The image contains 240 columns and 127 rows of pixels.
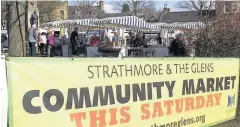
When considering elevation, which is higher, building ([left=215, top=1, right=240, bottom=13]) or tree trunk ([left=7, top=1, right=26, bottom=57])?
building ([left=215, top=1, right=240, bottom=13])

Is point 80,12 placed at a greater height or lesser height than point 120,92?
greater

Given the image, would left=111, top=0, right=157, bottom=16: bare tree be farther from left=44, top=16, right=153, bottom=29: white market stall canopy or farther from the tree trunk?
the tree trunk

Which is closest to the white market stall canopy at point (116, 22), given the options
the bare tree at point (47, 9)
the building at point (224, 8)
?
the building at point (224, 8)

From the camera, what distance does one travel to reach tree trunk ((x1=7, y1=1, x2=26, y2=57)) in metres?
10.3

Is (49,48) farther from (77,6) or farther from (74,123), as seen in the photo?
(77,6)

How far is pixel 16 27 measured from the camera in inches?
416

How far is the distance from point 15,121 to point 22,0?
6.97 metres

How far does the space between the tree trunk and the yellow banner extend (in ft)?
16.8

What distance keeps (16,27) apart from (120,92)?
5939mm

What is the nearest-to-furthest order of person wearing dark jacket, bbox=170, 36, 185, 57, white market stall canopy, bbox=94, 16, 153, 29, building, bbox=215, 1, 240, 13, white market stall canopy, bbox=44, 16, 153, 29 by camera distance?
building, bbox=215, 1, 240, 13 → person wearing dark jacket, bbox=170, 36, 185, 57 → white market stall canopy, bbox=94, 16, 153, 29 → white market stall canopy, bbox=44, 16, 153, 29

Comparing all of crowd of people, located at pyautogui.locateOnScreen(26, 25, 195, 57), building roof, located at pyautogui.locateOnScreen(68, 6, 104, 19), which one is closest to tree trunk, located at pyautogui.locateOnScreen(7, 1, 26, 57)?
crowd of people, located at pyautogui.locateOnScreen(26, 25, 195, 57)

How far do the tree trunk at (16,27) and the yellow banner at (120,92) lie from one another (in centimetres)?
511

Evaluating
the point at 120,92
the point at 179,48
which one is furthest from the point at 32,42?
the point at 120,92

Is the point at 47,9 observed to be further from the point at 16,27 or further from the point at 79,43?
the point at 16,27
